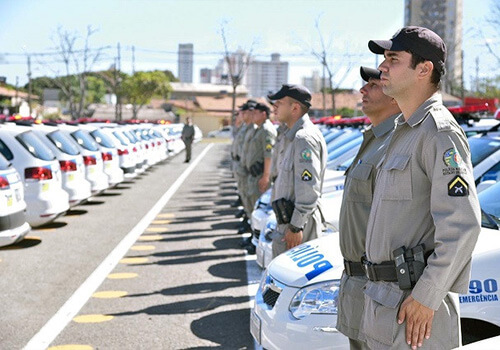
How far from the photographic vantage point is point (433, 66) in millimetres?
3266

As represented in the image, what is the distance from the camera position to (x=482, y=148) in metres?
7.80

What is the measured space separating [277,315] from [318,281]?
1.05 feet

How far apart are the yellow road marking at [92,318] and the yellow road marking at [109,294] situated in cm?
76

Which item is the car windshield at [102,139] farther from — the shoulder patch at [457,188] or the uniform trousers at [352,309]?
the shoulder patch at [457,188]

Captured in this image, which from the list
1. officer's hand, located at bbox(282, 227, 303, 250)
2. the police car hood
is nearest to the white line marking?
officer's hand, located at bbox(282, 227, 303, 250)

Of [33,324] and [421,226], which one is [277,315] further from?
[33,324]

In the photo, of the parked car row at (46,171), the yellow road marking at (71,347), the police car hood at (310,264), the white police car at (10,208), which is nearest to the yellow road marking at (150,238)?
the parked car row at (46,171)

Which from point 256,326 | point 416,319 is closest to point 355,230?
point 416,319

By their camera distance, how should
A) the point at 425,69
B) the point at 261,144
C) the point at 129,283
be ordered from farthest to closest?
1. the point at 261,144
2. the point at 129,283
3. the point at 425,69

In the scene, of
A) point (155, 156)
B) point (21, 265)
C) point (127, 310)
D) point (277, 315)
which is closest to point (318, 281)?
point (277, 315)

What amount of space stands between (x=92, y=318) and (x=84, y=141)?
30.6ft

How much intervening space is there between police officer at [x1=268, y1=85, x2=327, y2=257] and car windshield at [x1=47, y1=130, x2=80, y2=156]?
26.4ft

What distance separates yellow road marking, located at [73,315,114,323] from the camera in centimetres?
696

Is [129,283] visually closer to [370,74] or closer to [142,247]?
[142,247]
